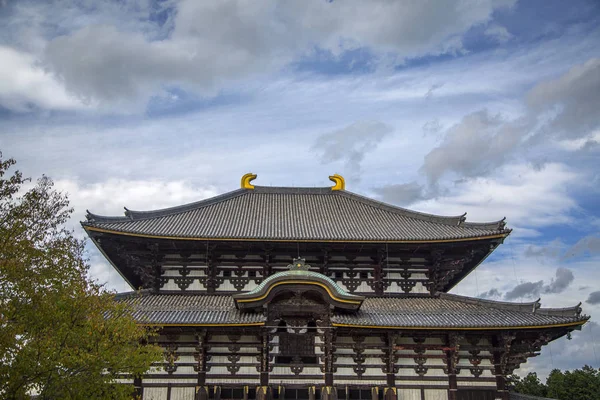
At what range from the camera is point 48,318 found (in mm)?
15320

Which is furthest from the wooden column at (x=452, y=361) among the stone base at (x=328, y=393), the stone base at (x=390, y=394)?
the stone base at (x=328, y=393)

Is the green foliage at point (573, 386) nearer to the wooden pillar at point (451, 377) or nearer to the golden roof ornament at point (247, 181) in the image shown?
the wooden pillar at point (451, 377)

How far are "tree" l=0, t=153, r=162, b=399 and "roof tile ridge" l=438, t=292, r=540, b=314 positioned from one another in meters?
17.2

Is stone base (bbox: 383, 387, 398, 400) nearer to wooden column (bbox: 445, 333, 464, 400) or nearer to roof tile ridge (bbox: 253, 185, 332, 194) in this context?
wooden column (bbox: 445, 333, 464, 400)

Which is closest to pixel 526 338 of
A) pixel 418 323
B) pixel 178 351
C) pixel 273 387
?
pixel 418 323

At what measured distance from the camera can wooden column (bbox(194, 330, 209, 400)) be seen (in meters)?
24.0

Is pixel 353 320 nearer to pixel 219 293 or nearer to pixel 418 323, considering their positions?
pixel 418 323

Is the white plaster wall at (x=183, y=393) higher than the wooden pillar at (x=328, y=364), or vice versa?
the wooden pillar at (x=328, y=364)

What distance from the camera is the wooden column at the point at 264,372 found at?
24.0 meters

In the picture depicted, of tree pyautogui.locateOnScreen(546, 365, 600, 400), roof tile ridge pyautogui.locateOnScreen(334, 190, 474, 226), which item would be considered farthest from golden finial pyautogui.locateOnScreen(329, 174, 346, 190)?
tree pyautogui.locateOnScreen(546, 365, 600, 400)

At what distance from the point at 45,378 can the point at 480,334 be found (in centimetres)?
1942

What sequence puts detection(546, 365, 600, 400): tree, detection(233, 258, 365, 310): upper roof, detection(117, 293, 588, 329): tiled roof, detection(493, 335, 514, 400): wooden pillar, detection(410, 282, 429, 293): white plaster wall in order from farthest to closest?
detection(546, 365, 600, 400): tree
detection(410, 282, 429, 293): white plaster wall
detection(493, 335, 514, 400): wooden pillar
detection(117, 293, 588, 329): tiled roof
detection(233, 258, 365, 310): upper roof

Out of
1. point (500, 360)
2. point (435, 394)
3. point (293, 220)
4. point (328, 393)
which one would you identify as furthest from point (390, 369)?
point (293, 220)

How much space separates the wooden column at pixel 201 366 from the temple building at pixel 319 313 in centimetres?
5
